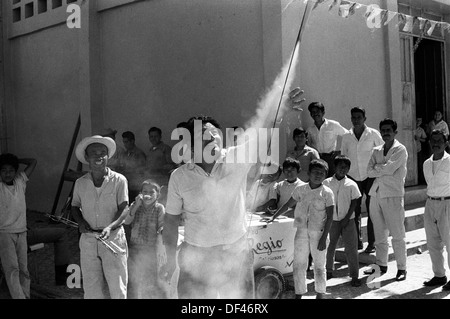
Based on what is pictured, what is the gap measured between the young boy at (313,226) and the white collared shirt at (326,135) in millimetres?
1993

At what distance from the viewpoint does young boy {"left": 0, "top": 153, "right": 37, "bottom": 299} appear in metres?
5.24

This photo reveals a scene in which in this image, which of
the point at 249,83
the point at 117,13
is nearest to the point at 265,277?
the point at 249,83

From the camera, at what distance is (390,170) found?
5941mm

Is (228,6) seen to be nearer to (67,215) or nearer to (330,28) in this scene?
(330,28)

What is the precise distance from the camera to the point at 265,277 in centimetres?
504

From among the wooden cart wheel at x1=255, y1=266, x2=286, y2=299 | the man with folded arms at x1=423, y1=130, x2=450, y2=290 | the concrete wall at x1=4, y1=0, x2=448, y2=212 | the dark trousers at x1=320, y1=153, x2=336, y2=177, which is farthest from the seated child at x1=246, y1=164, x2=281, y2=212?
the man with folded arms at x1=423, y1=130, x2=450, y2=290

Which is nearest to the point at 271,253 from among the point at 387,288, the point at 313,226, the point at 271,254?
the point at 271,254

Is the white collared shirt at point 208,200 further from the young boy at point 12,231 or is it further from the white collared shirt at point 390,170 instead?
the white collared shirt at point 390,170

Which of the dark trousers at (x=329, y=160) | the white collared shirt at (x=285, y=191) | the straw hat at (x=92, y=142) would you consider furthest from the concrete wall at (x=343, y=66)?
the straw hat at (x=92, y=142)

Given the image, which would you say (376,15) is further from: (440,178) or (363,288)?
(363,288)

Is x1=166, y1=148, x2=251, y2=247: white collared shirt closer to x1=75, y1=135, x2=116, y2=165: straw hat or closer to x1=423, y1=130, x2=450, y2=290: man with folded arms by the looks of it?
x1=75, y1=135, x2=116, y2=165: straw hat

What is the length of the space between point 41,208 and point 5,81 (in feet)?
10.1

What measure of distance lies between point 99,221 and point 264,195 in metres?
2.35

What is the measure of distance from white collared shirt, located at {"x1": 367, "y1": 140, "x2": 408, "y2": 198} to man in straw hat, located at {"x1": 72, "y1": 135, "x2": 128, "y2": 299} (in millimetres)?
2991
